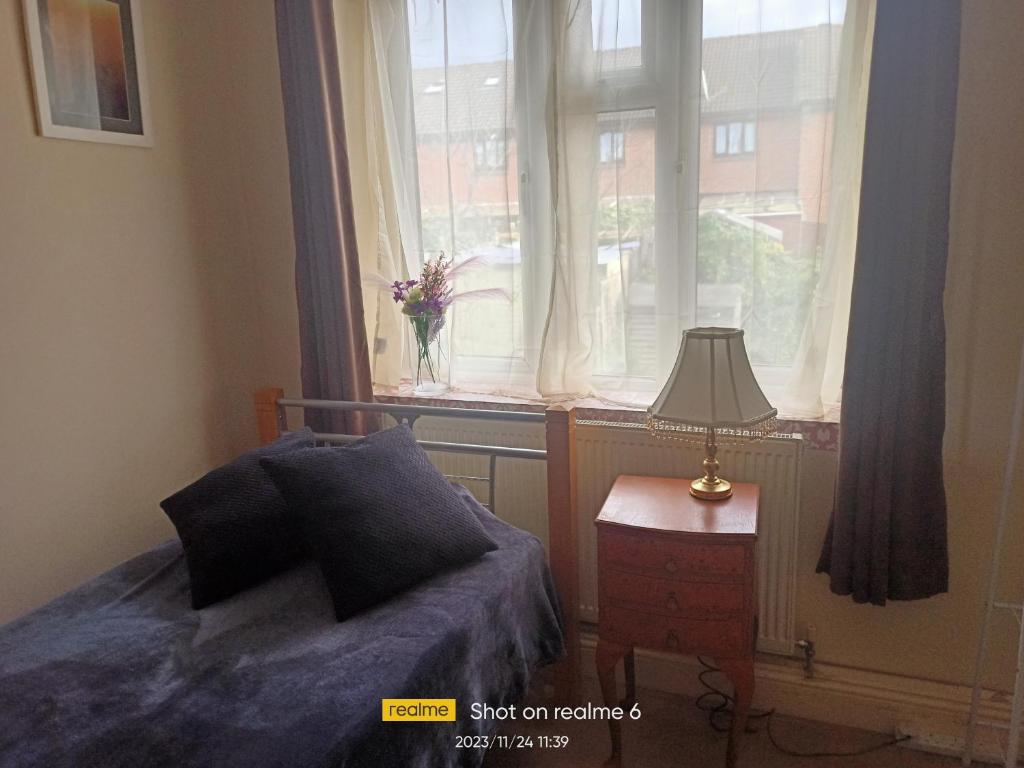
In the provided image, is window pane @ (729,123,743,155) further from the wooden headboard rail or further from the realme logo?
the realme logo

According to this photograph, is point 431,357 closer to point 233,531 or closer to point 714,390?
point 233,531

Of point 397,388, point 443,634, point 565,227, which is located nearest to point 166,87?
point 397,388

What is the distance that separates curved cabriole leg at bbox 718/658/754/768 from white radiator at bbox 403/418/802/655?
339 mm

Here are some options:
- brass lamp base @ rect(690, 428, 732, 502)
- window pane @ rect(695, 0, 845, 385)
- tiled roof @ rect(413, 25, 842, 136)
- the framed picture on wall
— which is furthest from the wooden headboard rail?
the framed picture on wall

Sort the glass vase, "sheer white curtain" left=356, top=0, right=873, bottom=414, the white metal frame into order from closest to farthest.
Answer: the white metal frame, "sheer white curtain" left=356, top=0, right=873, bottom=414, the glass vase

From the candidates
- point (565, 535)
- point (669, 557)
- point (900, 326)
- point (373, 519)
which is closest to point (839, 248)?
point (900, 326)

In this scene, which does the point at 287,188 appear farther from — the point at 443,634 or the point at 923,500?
the point at 923,500

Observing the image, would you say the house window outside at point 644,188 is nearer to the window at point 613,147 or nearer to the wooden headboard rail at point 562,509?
the window at point 613,147

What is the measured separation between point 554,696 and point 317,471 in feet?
3.30

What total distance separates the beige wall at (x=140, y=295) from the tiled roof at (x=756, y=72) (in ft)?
2.68

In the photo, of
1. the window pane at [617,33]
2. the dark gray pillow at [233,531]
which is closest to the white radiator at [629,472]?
the dark gray pillow at [233,531]

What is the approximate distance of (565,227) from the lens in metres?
2.28

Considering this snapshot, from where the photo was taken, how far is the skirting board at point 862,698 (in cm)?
200

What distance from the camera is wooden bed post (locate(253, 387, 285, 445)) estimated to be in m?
2.48
